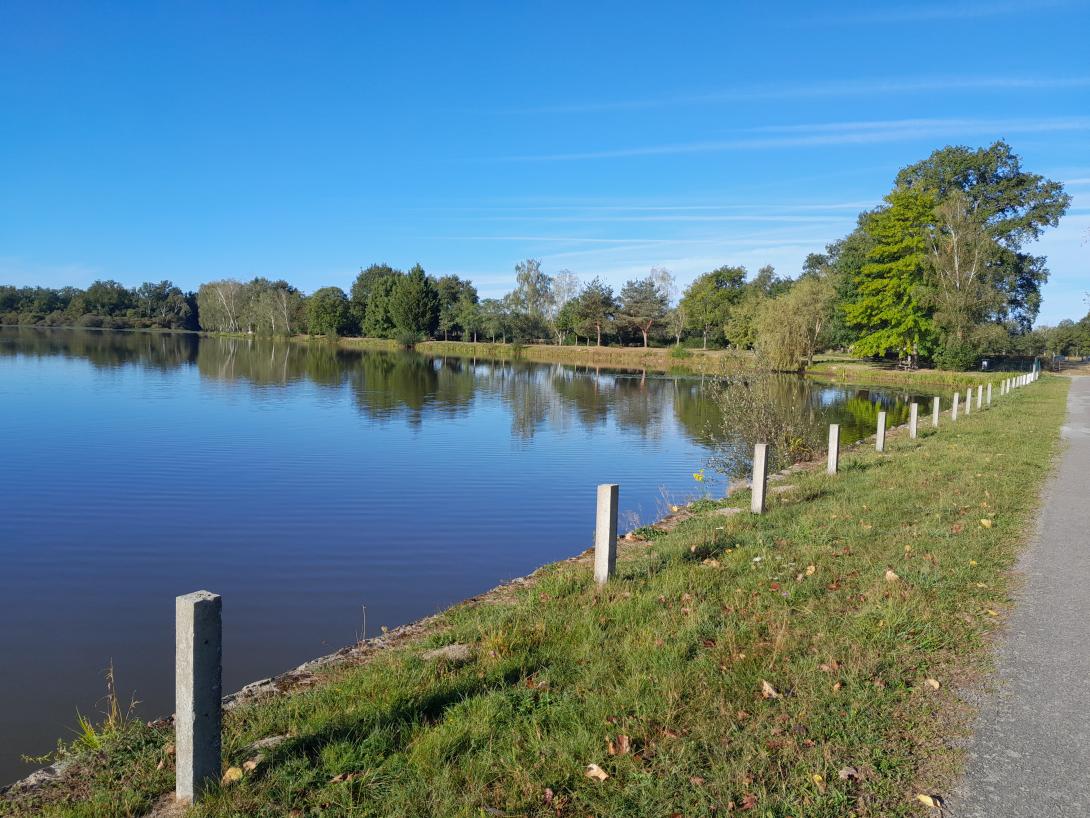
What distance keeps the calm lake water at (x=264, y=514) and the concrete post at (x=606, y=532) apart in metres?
2.88

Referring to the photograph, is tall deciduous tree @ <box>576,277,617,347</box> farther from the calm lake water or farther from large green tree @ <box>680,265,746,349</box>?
the calm lake water

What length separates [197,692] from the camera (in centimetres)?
362

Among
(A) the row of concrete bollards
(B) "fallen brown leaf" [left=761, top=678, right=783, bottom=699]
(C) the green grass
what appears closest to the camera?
(A) the row of concrete bollards

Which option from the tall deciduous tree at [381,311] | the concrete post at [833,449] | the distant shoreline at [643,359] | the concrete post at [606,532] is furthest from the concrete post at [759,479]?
the tall deciduous tree at [381,311]

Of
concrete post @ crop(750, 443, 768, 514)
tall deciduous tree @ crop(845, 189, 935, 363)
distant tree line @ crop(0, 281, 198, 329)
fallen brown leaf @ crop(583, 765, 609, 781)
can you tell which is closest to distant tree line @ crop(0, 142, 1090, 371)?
tall deciduous tree @ crop(845, 189, 935, 363)

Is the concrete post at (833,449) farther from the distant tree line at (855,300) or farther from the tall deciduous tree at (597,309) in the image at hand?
the tall deciduous tree at (597,309)

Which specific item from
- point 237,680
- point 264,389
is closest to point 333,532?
point 237,680

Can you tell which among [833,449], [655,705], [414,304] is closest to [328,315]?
[414,304]

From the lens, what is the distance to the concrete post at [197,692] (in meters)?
3.57

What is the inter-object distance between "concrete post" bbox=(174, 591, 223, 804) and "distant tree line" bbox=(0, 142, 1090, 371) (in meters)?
15.3

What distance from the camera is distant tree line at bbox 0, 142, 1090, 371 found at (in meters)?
54.4

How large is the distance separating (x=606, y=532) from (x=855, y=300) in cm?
6300

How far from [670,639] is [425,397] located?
1265 inches

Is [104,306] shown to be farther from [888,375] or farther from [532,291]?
[888,375]
